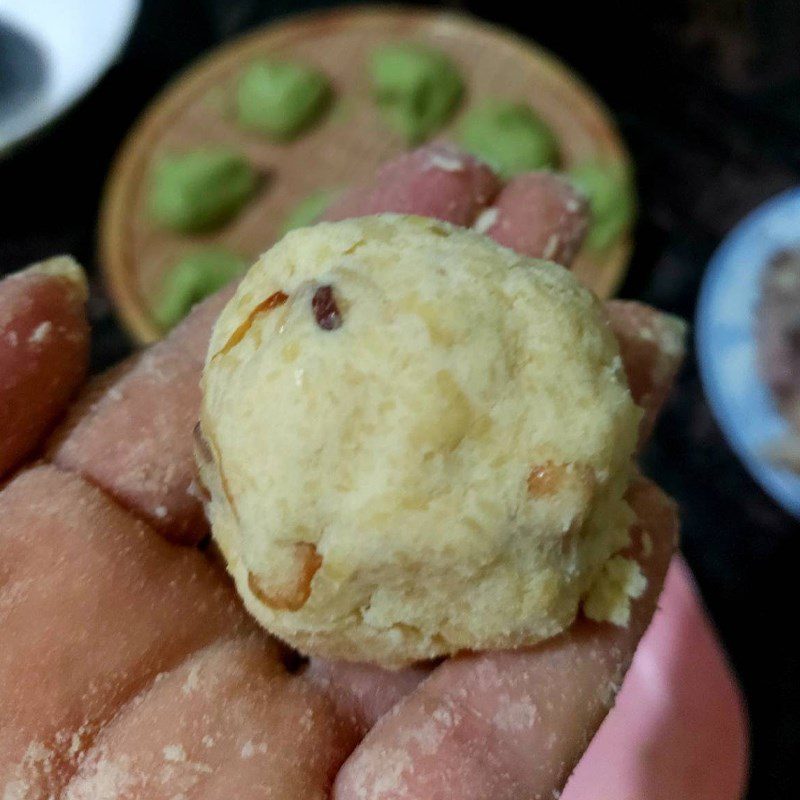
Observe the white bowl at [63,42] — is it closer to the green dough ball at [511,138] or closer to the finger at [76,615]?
the green dough ball at [511,138]

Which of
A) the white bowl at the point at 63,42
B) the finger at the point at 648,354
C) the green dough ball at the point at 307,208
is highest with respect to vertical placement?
the white bowl at the point at 63,42

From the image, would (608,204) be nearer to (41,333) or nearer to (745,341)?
(745,341)

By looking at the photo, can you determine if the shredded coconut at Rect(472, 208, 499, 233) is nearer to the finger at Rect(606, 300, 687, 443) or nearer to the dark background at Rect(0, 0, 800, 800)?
the finger at Rect(606, 300, 687, 443)

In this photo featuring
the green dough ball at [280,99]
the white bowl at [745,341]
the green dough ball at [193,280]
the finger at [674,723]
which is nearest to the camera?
the finger at [674,723]

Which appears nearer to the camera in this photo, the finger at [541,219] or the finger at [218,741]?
the finger at [218,741]

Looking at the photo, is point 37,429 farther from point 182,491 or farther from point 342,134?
point 342,134

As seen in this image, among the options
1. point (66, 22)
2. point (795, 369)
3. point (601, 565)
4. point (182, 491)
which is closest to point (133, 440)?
point (182, 491)

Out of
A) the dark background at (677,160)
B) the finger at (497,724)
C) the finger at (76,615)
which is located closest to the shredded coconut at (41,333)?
the finger at (76,615)

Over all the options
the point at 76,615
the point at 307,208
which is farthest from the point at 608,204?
the point at 76,615
